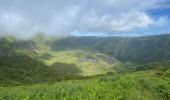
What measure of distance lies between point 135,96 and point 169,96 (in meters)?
3.36

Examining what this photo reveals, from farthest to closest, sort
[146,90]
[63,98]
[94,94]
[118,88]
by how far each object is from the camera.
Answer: [146,90]
[118,88]
[94,94]
[63,98]

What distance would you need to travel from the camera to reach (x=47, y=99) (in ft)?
48.0

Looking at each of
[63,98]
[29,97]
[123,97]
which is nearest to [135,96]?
[123,97]

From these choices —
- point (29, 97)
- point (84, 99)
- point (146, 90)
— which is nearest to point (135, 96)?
point (146, 90)

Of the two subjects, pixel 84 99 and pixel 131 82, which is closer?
pixel 84 99

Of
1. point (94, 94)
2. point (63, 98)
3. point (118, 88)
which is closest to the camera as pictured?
point (63, 98)

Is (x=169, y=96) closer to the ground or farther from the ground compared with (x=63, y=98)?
closer to the ground

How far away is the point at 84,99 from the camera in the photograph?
14844 mm

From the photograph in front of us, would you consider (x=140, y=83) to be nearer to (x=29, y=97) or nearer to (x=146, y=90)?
(x=146, y=90)

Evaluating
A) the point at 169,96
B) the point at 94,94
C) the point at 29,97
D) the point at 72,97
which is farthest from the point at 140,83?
the point at 29,97

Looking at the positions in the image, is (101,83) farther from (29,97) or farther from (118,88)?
(29,97)

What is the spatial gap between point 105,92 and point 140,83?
133 inches

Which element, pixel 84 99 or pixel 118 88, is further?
pixel 118 88

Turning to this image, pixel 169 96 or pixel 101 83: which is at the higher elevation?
pixel 101 83
